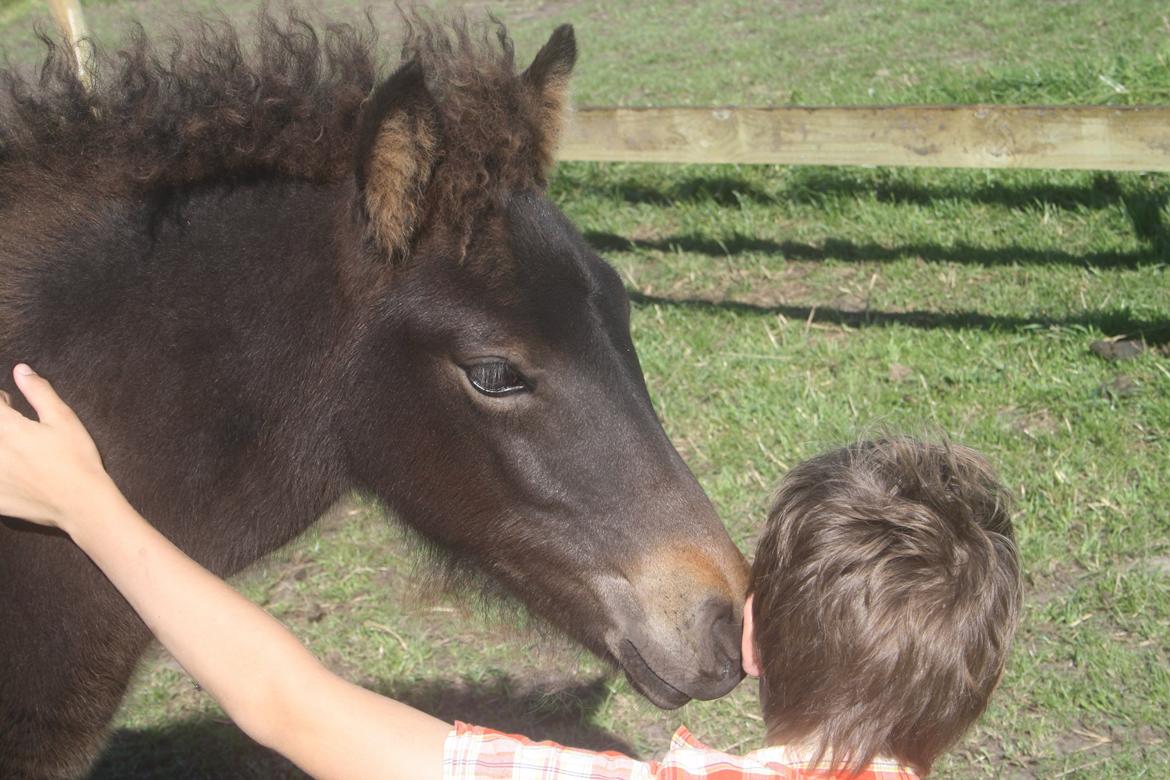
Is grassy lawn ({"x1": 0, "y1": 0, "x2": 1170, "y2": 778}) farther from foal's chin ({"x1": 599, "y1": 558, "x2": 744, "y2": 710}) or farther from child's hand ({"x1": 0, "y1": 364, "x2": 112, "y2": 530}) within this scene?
child's hand ({"x1": 0, "y1": 364, "x2": 112, "y2": 530})

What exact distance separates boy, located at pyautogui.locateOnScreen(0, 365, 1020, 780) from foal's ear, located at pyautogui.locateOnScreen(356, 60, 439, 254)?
785mm

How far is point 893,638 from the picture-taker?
6.40 ft

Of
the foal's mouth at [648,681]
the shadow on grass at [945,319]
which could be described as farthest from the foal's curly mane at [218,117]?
the shadow on grass at [945,319]

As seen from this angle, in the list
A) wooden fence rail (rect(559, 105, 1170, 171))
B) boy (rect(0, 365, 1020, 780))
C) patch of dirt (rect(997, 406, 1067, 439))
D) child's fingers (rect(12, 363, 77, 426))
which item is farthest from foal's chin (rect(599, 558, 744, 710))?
wooden fence rail (rect(559, 105, 1170, 171))

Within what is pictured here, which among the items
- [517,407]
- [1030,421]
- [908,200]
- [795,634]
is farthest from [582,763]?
[908,200]

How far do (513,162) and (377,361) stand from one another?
580 millimetres

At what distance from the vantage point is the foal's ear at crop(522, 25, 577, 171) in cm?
284

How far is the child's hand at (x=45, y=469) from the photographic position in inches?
83.5

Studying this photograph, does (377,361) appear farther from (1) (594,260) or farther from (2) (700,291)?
(2) (700,291)

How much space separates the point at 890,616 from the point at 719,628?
0.53 meters

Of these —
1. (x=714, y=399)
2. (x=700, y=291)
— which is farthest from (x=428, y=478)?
(x=700, y=291)

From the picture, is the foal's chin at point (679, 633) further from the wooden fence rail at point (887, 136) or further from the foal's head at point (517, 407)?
the wooden fence rail at point (887, 136)

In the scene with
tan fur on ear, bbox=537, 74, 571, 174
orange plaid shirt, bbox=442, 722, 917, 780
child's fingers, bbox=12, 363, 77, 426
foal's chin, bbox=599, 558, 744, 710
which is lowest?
foal's chin, bbox=599, 558, 744, 710

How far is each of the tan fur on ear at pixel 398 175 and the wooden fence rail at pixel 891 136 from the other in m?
4.53
